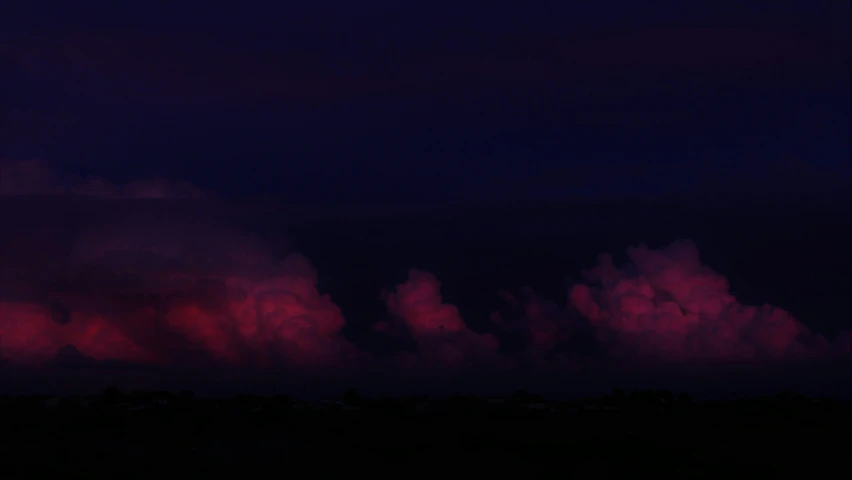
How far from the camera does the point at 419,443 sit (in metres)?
97.5

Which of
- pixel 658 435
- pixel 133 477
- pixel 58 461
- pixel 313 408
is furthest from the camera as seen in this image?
pixel 313 408

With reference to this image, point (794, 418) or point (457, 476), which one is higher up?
point (794, 418)

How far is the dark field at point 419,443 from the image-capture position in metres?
80.9

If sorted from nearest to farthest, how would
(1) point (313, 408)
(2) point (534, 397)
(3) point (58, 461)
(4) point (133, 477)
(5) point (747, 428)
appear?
(4) point (133, 477), (3) point (58, 461), (5) point (747, 428), (1) point (313, 408), (2) point (534, 397)

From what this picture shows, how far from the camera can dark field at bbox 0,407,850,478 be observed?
80.9 meters

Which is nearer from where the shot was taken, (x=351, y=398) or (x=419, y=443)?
(x=419, y=443)

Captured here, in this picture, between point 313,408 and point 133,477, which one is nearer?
point 133,477

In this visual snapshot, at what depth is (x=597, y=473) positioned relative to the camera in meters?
79.9

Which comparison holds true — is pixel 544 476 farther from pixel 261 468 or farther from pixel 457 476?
pixel 261 468

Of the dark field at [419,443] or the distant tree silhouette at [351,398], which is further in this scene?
the distant tree silhouette at [351,398]

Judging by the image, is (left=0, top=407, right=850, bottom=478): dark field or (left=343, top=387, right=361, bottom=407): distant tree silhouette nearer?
(left=0, top=407, right=850, bottom=478): dark field

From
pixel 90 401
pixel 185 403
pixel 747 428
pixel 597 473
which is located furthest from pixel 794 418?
pixel 90 401

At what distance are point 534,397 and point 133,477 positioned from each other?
97.0 meters

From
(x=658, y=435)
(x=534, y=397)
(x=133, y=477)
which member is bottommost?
(x=133, y=477)
